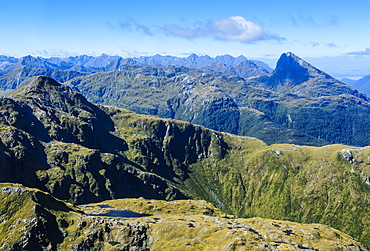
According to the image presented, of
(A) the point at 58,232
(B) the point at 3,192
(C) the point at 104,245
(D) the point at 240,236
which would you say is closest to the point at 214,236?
(D) the point at 240,236

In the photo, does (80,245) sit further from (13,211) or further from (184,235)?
(184,235)

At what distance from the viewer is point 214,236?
178625mm

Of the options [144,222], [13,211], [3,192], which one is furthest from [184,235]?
[3,192]

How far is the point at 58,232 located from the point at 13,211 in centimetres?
2944

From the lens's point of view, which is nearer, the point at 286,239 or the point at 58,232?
the point at 58,232

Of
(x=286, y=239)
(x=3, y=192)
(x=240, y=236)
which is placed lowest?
(x=286, y=239)

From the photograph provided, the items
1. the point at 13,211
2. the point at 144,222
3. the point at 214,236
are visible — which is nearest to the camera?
the point at 13,211

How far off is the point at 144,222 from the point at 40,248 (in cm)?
6536

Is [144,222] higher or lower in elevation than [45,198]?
lower

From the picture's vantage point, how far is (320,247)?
613 ft

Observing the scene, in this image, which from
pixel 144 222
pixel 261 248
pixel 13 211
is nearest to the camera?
pixel 261 248

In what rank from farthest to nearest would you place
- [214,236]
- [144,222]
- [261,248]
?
1. [144,222]
2. [214,236]
3. [261,248]

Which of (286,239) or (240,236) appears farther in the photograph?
(286,239)

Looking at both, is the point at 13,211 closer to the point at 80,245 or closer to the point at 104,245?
the point at 80,245
